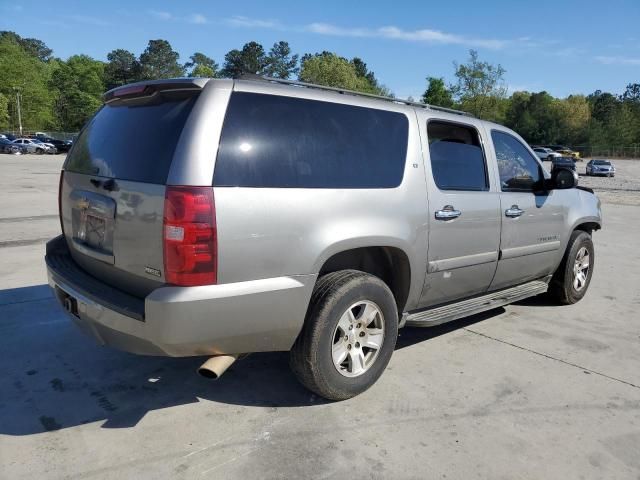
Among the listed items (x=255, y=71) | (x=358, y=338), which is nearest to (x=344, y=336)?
(x=358, y=338)

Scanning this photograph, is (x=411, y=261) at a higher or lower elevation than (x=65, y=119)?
lower

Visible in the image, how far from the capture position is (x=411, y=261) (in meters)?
3.63

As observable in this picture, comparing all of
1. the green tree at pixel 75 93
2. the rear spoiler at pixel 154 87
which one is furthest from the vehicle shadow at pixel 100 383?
the green tree at pixel 75 93

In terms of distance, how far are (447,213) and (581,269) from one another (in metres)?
2.78

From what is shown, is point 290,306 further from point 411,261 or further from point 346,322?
point 411,261

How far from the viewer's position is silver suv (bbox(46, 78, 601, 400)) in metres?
2.68

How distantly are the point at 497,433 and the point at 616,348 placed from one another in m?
2.03

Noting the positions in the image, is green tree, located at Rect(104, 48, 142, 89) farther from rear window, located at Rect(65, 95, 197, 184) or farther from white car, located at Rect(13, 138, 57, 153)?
rear window, located at Rect(65, 95, 197, 184)

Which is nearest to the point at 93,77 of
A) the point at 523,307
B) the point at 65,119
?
the point at 65,119

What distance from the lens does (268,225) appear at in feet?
9.23

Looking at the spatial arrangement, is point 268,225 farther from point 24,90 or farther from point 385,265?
point 24,90

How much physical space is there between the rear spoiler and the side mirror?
11.5 ft

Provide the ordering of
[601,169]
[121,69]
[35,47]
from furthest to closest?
[35,47] < [121,69] < [601,169]

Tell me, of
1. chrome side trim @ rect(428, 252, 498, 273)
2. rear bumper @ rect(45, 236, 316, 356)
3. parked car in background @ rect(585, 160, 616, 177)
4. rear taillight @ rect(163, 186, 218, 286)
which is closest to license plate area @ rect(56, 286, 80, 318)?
rear bumper @ rect(45, 236, 316, 356)
